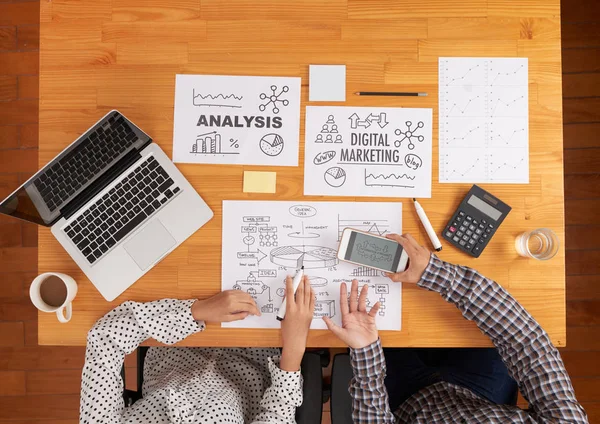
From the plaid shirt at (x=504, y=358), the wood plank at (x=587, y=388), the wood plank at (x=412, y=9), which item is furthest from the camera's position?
the wood plank at (x=587, y=388)

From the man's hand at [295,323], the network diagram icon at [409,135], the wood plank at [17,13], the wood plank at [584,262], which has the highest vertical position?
the wood plank at [17,13]

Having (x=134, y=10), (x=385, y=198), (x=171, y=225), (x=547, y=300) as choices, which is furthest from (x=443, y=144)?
(x=134, y=10)

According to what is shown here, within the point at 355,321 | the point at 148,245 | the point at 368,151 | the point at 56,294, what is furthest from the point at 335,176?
the point at 56,294

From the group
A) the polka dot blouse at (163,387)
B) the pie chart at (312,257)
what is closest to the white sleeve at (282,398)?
the polka dot blouse at (163,387)

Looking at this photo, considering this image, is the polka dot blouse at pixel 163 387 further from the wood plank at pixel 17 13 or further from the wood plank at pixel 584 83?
the wood plank at pixel 584 83

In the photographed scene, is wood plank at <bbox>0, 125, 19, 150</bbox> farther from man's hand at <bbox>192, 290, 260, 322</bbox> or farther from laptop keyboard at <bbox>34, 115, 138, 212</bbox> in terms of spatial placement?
man's hand at <bbox>192, 290, 260, 322</bbox>

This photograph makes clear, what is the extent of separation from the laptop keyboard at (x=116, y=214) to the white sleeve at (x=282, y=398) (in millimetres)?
465

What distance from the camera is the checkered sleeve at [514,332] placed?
2.99ft

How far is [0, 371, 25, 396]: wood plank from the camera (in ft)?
5.25

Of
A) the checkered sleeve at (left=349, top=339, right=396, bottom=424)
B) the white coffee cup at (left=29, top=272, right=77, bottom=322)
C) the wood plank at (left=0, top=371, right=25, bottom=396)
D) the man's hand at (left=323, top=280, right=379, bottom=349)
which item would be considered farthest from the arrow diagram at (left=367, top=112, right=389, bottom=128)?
the wood plank at (left=0, top=371, right=25, bottom=396)

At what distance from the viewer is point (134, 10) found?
102cm

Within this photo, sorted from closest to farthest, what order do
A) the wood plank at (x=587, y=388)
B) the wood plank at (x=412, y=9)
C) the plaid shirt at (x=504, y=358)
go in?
the plaid shirt at (x=504, y=358) < the wood plank at (x=412, y=9) < the wood plank at (x=587, y=388)

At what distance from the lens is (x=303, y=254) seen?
1.00 m

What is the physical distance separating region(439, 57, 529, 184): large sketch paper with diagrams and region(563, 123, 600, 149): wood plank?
0.72 metres
